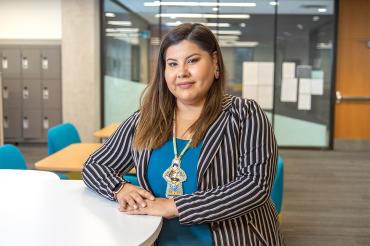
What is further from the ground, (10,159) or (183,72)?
(183,72)

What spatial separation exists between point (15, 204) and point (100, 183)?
0.31 m

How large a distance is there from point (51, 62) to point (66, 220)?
7149 mm

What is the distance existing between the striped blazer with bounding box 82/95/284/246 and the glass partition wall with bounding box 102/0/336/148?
6.61 m

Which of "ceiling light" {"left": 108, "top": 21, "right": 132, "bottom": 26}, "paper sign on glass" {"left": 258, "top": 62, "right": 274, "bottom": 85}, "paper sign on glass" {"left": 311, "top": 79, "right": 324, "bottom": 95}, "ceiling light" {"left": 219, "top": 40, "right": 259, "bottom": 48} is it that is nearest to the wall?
"ceiling light" {"left": 108, "top": 21, "right": 132, "bottom": 26}

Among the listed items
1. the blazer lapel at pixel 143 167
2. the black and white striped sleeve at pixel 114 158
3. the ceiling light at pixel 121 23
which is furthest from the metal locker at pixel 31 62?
the blazer lapel at pixel 143 167

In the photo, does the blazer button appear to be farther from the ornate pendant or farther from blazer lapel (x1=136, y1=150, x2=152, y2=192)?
blazer lapel (x1=136, y1=150, x2=152, y2=192)

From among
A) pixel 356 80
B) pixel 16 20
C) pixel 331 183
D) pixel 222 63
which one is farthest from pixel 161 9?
pixel 222 63

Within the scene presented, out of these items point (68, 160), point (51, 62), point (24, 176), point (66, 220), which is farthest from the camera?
point (51, 62)

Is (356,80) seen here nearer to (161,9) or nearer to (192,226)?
(161,9)

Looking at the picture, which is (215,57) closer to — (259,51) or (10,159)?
(10,159)

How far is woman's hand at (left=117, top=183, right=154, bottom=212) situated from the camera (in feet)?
4.97

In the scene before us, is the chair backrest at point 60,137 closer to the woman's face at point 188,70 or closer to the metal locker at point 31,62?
the woman's face at point 188,70

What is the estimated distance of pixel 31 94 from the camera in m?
8.24

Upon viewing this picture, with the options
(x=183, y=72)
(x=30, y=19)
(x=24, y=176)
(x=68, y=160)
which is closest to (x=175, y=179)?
(x=183, y=72)
